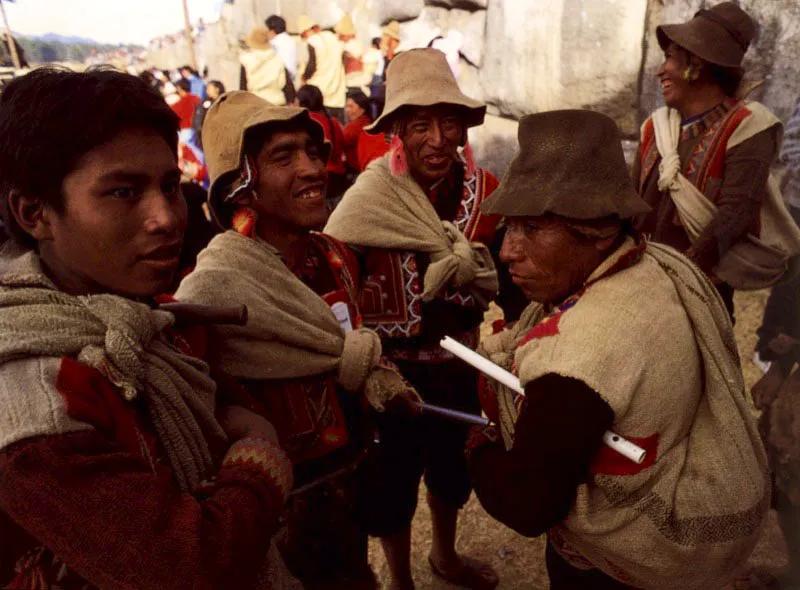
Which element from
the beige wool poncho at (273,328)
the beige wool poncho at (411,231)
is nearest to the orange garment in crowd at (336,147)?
the beige wool poncho at (411,231)

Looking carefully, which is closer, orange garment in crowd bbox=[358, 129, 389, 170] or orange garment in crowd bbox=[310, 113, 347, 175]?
orange garment in crowd bbox=[358, 129, 389, 170]

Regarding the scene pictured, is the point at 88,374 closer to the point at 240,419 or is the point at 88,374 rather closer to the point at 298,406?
the point at 240,419

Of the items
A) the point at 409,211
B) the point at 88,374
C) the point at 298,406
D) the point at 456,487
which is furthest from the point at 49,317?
the point at 456,487

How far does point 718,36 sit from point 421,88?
1683mm

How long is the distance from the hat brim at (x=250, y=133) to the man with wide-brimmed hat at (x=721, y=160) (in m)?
2.10

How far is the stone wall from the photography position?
14.2 feet

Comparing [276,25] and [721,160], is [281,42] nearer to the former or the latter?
[276,25]

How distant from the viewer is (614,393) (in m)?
1.30

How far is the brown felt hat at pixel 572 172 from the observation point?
1.43 metres

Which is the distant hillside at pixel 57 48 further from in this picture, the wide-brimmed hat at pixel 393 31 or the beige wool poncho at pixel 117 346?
the beige wool poncho at pixel 117 346

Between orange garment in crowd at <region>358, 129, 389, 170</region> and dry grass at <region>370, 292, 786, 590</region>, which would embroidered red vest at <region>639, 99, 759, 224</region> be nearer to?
dry grass at <region>370, 292, 786, 590</region>

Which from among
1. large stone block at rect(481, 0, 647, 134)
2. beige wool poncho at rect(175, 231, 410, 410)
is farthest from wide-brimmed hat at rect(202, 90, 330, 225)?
large stone block at rect(481, 0, 647, 134)

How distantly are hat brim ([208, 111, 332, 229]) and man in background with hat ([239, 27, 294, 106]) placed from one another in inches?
313

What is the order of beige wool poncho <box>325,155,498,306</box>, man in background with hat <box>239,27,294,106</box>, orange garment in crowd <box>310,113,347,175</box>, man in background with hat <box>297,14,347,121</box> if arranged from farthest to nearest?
man in background with hat <box>297,14,347,121</box> < man in background with hat <box>239,27,294,106</box> < orange garment in crowd <box>310,113,347,175</box> < beige wool poncho <box>325,155,498,306</box>
